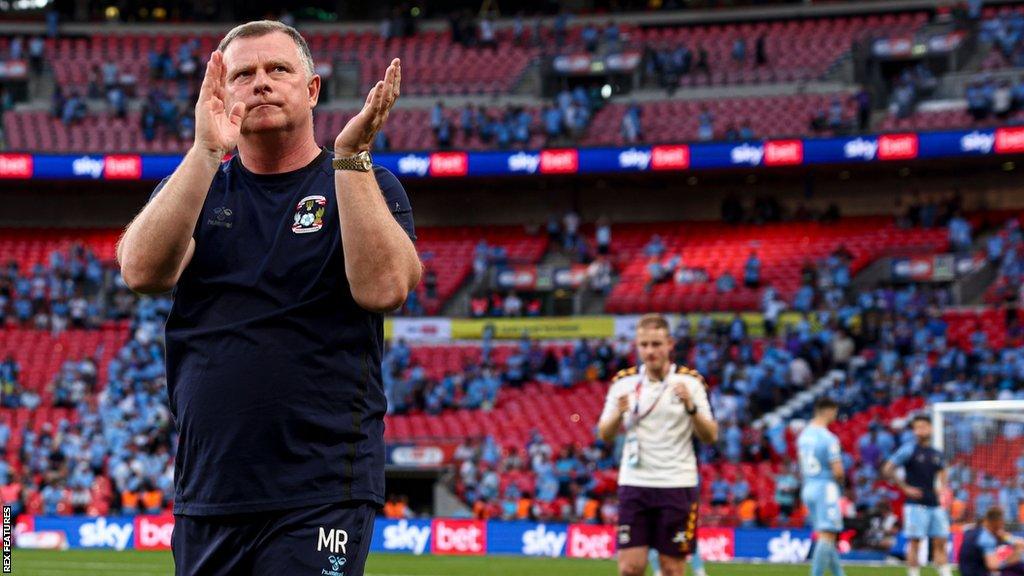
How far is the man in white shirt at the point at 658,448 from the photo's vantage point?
959 cm

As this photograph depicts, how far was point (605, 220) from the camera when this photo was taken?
40281 millimetres

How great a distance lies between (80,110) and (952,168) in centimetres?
2421

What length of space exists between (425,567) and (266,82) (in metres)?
17.2

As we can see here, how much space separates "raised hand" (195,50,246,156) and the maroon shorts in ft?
21.4

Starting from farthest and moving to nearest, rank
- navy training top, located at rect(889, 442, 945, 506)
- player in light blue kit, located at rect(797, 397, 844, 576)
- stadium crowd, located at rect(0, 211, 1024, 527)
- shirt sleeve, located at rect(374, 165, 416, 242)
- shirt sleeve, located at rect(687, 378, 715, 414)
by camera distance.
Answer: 1. stadium crowd, located at rect(0, 211, 1024, 527)
2. navy training top, located at rect(889, 442, 945, 506)
3. player in light blue kit, located at rect(797, 397, 844, 576)
4. shirt sleeve, located at rect(687, 378, 715, 414)
5. shirt sleeve, located at rect(374, 165, 416, 242)

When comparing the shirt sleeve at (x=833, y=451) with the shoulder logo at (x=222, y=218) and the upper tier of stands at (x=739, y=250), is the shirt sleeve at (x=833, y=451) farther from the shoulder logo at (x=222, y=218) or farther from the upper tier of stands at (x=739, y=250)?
the upper tier of stands at (x=739, y=250)

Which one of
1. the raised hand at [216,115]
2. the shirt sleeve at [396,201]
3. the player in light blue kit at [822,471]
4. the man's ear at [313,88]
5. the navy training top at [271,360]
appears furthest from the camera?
the player in light blue kit at [822,471]

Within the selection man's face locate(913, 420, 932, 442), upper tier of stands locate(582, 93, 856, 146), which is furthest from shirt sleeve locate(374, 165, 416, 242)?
upper tier of stands locate(582, 93, 856, 146)

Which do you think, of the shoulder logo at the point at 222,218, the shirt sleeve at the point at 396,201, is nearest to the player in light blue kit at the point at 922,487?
the shirt sleeve at the point at 396,201

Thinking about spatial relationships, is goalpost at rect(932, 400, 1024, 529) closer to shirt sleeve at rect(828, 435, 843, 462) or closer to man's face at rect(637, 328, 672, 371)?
shirt sleeve at rect(828, 435, 843, 462)

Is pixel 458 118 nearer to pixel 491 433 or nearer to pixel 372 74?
pixel 372 74

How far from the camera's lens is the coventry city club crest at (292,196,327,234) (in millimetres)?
3658

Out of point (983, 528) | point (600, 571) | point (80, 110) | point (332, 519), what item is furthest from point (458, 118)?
point (332, 519)

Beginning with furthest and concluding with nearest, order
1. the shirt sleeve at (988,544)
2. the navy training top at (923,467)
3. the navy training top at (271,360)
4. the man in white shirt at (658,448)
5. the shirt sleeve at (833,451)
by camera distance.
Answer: the navy training top at (923,467)
the shirt sleeve at (833,451)
the shirt sleeve at (988,544)
the man in white shirt at (658,448)
the navy training top at (271,360)
